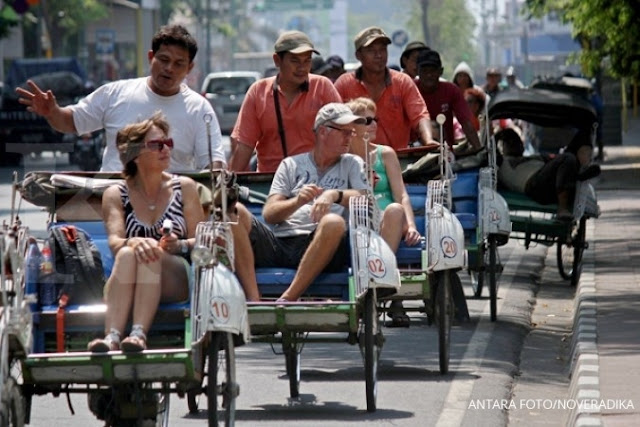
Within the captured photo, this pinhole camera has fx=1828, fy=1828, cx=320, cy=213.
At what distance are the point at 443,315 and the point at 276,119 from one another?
1852 mm

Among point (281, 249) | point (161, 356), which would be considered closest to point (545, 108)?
point (281, 249)

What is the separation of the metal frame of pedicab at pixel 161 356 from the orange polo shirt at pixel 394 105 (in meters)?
5.44

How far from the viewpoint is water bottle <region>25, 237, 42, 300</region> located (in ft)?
28.3

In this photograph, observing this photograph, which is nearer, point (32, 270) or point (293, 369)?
point (32, 270)

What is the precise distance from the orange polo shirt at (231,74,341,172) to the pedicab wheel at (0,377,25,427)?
4717mm

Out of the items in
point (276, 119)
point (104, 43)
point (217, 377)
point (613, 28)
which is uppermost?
point (613, 28)

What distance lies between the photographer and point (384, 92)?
46.1ft

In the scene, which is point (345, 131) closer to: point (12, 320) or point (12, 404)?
point (12, 320)

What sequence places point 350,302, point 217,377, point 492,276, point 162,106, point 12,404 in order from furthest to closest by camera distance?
1. point 492,276
2. point 162,106
3. point 350,302
4. point 217,377
5. point 12,404

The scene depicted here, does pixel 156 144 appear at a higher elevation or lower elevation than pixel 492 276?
higher

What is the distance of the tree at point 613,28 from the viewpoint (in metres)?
28.8

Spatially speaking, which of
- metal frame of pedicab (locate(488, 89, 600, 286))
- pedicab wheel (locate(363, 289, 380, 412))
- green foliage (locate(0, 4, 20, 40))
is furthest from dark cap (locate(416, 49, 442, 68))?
green foliage (locate(0, 4, 20, 40))

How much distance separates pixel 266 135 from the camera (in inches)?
487

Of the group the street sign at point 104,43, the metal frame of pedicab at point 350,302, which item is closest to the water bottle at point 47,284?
the metal frame of pedicab at point 350,302
